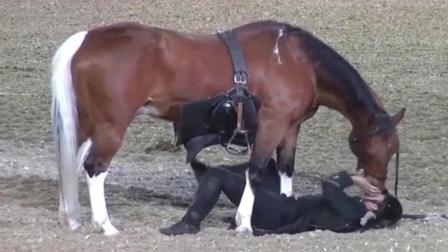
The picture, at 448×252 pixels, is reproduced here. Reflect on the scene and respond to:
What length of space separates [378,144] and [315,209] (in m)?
0.56

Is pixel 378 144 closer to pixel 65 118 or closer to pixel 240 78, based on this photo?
pixel 240 78

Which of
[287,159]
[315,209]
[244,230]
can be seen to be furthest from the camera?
[287,159]

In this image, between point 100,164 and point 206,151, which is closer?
point 100,164

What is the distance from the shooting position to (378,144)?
7.06 metres

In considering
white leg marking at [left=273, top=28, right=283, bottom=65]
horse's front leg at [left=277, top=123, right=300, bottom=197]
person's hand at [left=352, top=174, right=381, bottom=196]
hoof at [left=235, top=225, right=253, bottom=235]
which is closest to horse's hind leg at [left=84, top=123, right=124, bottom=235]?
hoof at [left=235, top=225, right=253, bottom=235]

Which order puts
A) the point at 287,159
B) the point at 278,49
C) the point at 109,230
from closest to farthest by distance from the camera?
the point at 109,230
the point at 278,49
the point at 287,159

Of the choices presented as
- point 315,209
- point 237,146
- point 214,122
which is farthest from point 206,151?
point 315,209

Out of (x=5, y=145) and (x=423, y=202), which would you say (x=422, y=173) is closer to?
(x=423, y=202)

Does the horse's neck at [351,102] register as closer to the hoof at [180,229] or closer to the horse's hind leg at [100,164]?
the hoof at [180,229]

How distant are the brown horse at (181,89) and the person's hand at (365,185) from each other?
57 mm

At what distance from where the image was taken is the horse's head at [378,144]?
7.04 meters

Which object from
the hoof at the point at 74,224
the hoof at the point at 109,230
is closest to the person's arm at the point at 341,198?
the hoof at the point at 109,230

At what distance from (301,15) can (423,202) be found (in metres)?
9.68

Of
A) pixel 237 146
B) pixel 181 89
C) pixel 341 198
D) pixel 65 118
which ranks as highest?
pixel 181 89
